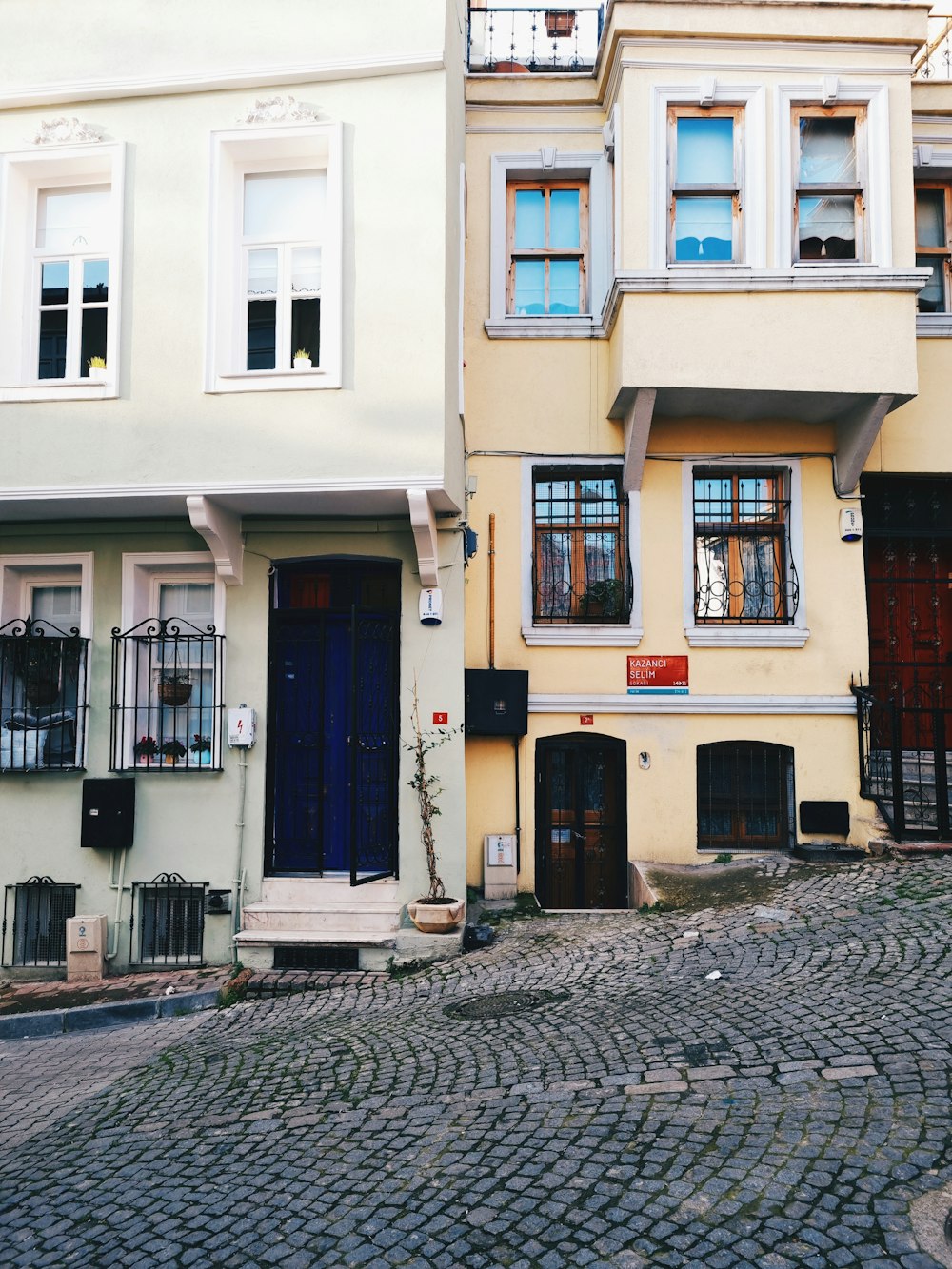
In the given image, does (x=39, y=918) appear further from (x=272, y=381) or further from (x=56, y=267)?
(x=56, y=267)

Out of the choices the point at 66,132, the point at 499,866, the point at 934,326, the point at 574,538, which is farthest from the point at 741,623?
the point at 66,132

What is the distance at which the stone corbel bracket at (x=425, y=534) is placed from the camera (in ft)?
25.4

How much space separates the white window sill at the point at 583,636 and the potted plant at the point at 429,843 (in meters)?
1.88

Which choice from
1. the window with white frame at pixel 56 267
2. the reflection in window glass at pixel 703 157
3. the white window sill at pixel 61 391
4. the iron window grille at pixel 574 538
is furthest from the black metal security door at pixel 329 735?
the reflection in window glass at pixel 703 157

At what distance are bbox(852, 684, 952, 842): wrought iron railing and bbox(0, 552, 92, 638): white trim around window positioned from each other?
7796 mm

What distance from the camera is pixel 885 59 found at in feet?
30.6

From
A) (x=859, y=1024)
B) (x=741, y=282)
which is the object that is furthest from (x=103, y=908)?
(x=741, y=282)

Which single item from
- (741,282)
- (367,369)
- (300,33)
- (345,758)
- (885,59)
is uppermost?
(885,59)

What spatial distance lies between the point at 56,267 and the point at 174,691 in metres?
4.25

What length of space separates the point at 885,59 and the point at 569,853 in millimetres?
8860

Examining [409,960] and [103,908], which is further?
[103,908]

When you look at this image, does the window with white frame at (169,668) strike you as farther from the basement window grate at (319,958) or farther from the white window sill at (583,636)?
the white window sill at (583,636)

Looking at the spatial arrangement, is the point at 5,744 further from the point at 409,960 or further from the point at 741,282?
the point at 741,282

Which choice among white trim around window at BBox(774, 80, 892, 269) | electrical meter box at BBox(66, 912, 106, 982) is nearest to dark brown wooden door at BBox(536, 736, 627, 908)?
electrical meter box at BBox(66, 912, 106, 982)
